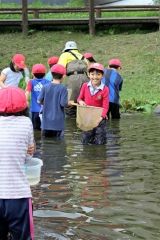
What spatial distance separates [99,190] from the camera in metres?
7.31

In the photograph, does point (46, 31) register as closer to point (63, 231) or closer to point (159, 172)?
point (159, 172)

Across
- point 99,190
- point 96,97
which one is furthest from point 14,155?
point 96,97

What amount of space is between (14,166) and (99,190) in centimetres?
283

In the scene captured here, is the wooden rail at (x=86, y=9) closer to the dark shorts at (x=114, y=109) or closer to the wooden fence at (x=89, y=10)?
the wooden fence at (x=89, y=10)

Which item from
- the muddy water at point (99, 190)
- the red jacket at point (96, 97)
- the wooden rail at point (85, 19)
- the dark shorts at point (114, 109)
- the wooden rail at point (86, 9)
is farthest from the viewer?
the wooden rail at point (86, 9)

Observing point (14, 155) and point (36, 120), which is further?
point (36, 120)

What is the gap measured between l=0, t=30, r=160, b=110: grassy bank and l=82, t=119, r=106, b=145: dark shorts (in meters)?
6.61

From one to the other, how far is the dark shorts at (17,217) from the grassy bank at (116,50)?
501 inches

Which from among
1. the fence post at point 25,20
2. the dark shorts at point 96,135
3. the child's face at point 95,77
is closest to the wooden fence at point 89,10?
the fence post at point 25,20

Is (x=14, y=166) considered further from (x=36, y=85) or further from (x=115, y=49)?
(x=115, y=49)

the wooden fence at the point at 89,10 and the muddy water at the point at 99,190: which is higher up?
the wooden fence at the point at 89,10

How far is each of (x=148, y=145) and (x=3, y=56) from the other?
→ 12828 mm

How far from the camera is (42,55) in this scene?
22.6 m

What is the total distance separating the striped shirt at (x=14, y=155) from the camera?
455cm
